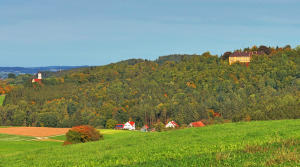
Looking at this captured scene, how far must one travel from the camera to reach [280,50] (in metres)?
185

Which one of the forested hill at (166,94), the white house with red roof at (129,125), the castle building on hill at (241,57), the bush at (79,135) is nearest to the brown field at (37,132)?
the white house with red roof at (129,125)

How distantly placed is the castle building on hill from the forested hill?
367cm

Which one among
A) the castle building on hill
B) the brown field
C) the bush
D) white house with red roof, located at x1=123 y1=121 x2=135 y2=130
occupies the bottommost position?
white house with red roof, located at x1=123 y1=121 x2=135 y2=130

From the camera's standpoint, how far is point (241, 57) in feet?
600

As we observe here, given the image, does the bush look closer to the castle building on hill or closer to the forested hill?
the forested hill

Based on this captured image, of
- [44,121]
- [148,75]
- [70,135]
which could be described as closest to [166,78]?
[148,75]

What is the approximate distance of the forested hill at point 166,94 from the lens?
136 metres

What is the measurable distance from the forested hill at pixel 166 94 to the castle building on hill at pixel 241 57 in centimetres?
367

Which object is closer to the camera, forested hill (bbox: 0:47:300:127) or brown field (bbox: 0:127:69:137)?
brown field (bbox: 0:127:69:137)

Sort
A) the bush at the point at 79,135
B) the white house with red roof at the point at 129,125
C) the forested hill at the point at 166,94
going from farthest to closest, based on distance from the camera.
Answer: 1. the forested hill at the point at 166,94
2. the white house with red roof at the point at 129,125
3. the bush at the point at 79,135

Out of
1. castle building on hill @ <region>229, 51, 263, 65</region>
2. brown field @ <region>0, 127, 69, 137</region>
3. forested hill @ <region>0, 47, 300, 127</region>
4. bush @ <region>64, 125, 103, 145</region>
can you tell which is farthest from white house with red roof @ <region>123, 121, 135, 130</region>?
castle building on hill @ <region>229, 51, 263, 65</region>

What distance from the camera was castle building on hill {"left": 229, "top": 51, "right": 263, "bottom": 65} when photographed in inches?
7106

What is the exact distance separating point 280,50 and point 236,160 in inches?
7315

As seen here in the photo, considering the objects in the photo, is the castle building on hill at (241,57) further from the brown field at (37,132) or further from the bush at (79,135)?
the bush at (79,135)
